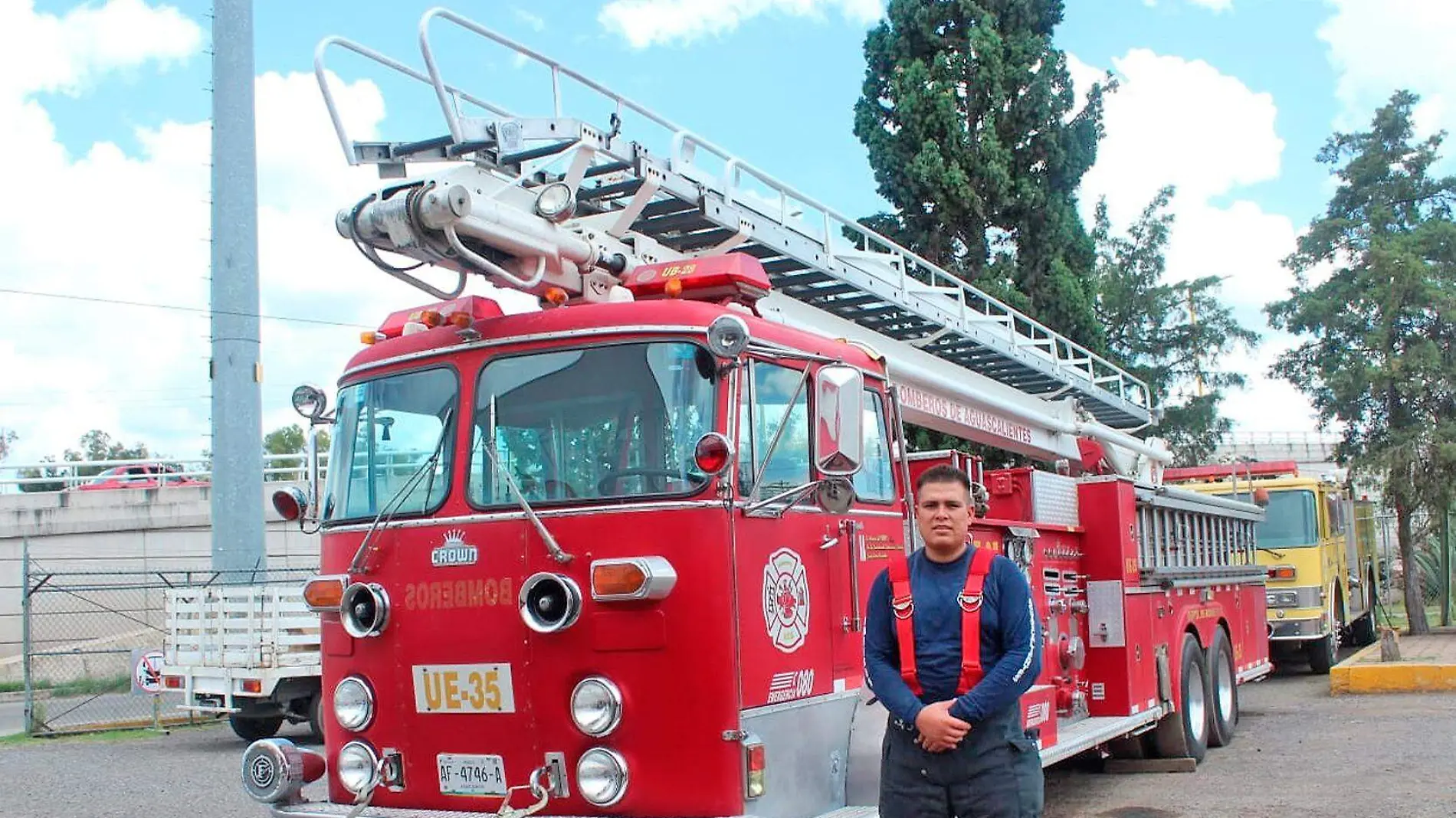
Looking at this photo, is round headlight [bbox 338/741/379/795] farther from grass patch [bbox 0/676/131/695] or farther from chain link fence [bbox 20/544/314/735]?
grass patch [bbox 0/676/131/695]

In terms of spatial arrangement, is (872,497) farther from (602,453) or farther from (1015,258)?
(1015,258)

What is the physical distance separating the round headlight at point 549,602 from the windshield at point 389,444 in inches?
26.8

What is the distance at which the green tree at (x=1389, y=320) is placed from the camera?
776 inches

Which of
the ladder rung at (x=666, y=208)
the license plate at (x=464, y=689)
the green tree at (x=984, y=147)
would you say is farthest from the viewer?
the green tree at (x=984, y=147)

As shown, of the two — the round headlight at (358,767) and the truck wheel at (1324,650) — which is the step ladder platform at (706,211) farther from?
the truck wheel at (1324,650)

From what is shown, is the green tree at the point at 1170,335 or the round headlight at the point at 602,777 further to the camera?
the green tree at the point at 1170,335

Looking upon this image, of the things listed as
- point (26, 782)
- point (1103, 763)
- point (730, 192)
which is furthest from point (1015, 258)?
point (26, 782)

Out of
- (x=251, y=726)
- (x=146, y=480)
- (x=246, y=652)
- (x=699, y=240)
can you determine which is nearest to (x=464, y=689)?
(x=699, y=240)

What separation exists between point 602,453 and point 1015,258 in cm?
1662

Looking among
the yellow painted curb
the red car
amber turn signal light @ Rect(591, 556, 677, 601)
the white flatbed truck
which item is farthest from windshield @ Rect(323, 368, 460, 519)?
the red car

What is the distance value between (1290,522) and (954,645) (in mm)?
13208

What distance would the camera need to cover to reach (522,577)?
5.41 m

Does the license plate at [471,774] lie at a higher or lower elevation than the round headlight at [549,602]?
lower

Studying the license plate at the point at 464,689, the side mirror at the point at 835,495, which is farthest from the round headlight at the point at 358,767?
the side mirror at the point at 835,495
